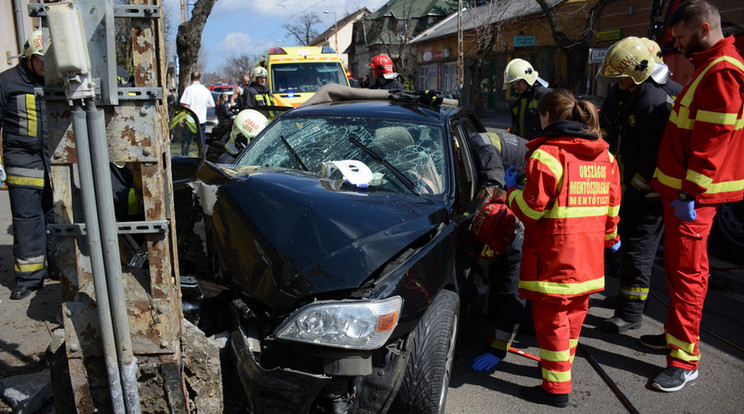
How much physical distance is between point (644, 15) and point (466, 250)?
817 inches

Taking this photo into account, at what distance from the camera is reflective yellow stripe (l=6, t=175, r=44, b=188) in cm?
447

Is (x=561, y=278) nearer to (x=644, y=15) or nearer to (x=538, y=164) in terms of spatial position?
(x=538, y=164)

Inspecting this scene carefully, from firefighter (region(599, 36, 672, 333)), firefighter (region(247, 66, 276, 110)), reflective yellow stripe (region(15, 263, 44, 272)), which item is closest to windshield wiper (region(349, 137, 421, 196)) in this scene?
firefighter (region(599, 36, 672, 333))

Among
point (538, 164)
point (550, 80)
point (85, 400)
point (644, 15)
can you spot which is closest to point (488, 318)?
Answer: point (538, 164)

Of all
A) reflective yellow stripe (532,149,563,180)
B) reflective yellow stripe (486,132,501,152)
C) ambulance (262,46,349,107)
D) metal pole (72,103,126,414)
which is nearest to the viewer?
metal pole (72,103,126,414)

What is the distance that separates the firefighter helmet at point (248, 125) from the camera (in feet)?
15.3

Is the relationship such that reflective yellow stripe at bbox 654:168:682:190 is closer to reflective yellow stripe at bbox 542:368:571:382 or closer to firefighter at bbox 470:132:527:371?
firefighter at bbox 470:132:527:371

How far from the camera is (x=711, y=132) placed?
3.06 metres

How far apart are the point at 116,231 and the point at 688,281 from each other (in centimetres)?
310

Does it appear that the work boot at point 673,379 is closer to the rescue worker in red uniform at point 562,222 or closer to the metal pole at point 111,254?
the rescue worker in red uniform at point 562,222

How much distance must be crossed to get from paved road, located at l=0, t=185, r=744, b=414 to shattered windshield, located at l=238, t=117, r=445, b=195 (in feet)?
4.06

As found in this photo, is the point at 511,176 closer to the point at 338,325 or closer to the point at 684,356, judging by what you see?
the point at 684,356

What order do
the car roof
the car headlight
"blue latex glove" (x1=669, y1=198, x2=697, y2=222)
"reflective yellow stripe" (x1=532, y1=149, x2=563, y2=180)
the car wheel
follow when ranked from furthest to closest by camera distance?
the car wheel, the car roof, "blue latex glove" (x1=669, y1=198, x2=697, y2=222), "reflective yellow stripe" (x1=532, y1=149, x2=563, y2=180), the car headlight

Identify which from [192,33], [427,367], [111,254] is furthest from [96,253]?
[192,33]
